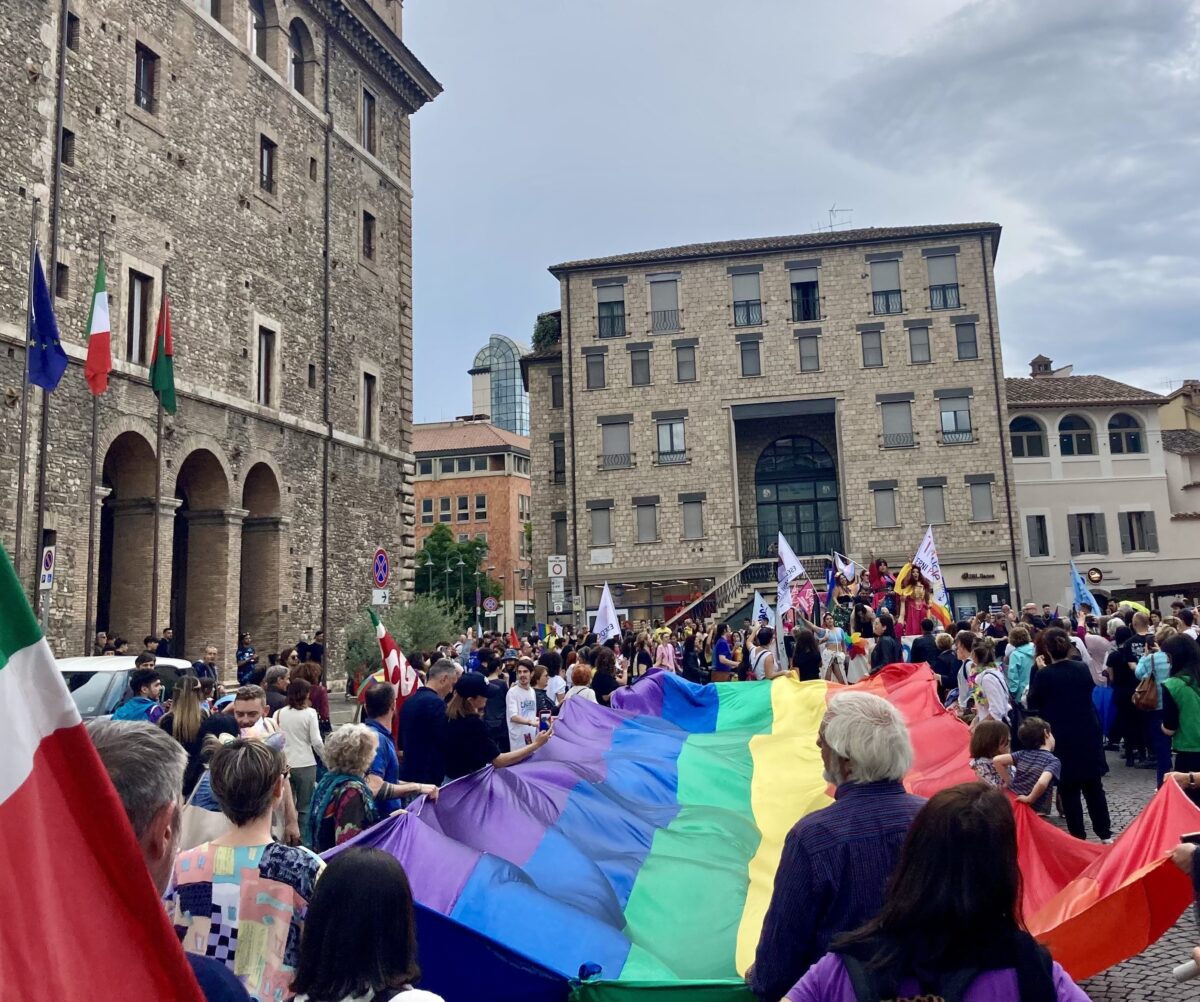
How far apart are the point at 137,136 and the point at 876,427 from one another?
31184 mm

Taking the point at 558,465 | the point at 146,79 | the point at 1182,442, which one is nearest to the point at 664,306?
the point at 558,465

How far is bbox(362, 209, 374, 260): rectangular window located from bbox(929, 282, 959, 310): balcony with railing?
2438 cm

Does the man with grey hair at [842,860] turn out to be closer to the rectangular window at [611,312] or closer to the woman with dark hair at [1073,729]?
the woman with dark hair at [1073,729]

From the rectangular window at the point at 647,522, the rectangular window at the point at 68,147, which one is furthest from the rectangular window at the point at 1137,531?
the rectangular window at the point at 68,147

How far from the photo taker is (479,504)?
92.0 metres

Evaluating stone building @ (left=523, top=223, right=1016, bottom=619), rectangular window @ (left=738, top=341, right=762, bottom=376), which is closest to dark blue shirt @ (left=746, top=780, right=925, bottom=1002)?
stone building @ (left=523, top=223, right=1016, bottom=619)

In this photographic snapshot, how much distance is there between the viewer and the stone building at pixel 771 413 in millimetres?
44812

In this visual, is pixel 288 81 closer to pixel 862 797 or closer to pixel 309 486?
pixel 309 486

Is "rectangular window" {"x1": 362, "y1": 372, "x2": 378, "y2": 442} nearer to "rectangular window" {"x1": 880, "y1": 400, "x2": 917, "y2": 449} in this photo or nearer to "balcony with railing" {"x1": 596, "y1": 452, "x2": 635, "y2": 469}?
"balcony with railing" {"x1": 596, "y1": 452, "x2": 635, "y2": 469}

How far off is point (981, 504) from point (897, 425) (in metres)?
4.68

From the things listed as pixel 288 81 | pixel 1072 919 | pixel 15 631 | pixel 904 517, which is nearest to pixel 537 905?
pixel 1072 919

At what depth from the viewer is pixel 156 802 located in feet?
8.21

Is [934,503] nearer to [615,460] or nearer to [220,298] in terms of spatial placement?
[615,460]

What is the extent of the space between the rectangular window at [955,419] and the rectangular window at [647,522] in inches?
483
